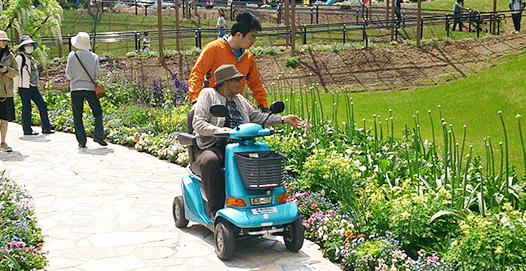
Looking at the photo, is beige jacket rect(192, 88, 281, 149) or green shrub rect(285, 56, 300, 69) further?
green shrub rect(285, 56, 300, 69)

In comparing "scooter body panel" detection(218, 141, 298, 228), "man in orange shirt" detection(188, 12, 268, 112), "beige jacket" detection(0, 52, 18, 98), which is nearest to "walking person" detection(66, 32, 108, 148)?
"beige jacket" detection(0, 52, 18, 98)

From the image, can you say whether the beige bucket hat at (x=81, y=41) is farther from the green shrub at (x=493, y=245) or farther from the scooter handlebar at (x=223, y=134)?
the green shrub at (x=493, y=245)

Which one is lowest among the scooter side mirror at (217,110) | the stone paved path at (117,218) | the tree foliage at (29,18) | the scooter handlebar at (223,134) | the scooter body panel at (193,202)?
the stone paved path at (117,218)

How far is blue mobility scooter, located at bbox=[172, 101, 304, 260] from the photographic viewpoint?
4.73 meters

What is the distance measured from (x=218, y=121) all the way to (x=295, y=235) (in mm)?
1146

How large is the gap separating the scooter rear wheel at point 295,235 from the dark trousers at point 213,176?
0.59m

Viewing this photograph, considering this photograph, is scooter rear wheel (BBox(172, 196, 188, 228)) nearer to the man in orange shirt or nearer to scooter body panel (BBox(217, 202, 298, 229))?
scooter body panel (BBox(217, 202, 298, 229))

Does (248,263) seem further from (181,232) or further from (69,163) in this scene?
(69,163)

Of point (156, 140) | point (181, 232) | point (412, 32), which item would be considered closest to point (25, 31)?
point (156, 140)

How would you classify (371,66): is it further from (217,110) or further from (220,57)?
(217,110)

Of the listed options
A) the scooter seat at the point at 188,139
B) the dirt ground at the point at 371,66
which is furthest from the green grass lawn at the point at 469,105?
the scooter seat at the point at 188,139

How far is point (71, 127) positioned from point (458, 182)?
314 inches

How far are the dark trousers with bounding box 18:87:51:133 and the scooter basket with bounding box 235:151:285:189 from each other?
21.7 feet

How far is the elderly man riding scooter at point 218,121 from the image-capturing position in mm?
4977
